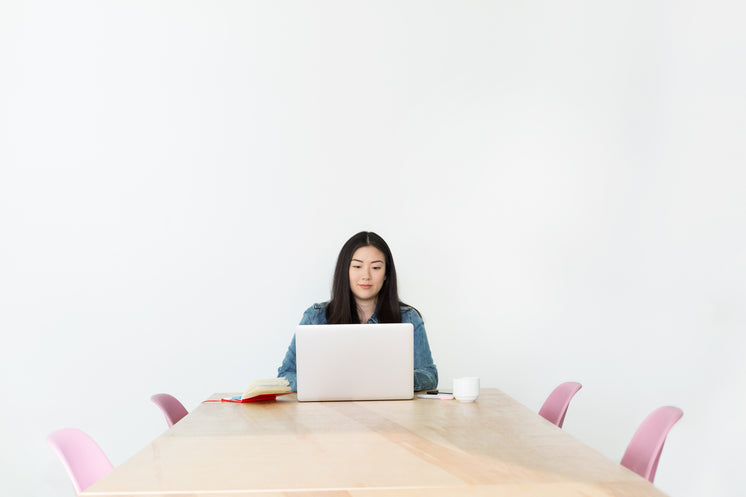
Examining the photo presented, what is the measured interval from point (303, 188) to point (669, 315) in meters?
2.37

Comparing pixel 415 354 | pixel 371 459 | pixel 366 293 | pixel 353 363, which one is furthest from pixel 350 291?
pixel 371 459

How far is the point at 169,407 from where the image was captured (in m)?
2.90

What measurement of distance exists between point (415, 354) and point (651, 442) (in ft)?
5.35

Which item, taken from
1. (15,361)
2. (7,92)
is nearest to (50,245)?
(15,361)

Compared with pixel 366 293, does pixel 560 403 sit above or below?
below

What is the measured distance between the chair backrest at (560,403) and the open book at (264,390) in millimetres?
1174

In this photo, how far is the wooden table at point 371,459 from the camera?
4.70 ft

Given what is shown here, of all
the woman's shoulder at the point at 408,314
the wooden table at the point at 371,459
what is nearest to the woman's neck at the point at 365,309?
the woman's shoulder at the point at 408,314

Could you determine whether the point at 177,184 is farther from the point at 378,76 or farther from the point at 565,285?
the point at 565,285

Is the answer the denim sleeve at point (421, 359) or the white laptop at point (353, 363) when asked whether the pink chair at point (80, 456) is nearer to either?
the white laptop at point (353, 363)

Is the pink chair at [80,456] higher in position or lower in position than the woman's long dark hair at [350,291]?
lower

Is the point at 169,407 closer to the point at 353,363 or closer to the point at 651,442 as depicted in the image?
the point at 353,363

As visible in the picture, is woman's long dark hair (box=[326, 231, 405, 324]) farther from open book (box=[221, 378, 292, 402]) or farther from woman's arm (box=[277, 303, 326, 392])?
open book (box=[221, 378, 292, 402])

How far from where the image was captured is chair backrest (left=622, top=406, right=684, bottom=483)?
78.0 inches
